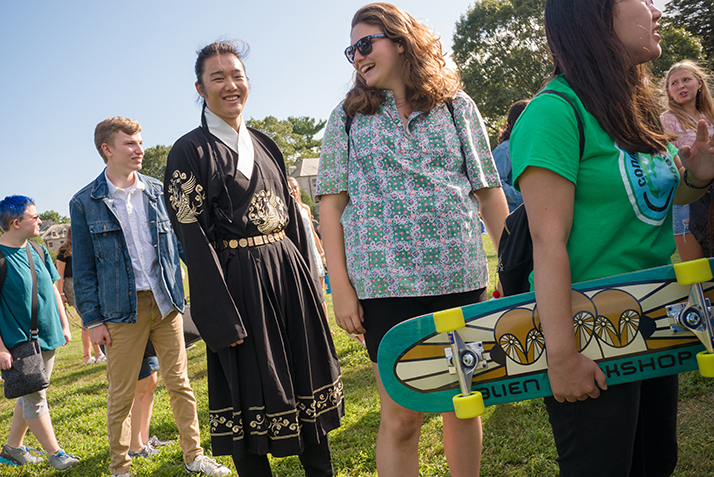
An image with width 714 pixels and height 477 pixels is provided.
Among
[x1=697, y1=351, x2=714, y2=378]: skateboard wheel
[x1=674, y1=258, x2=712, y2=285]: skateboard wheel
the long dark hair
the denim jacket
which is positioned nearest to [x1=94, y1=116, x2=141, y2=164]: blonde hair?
the denim jacket

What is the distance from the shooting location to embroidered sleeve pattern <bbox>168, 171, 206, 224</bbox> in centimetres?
232

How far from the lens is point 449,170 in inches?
75.4

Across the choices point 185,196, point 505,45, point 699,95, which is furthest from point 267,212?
point 505,45

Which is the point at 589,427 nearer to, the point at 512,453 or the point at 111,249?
the point at 512,453

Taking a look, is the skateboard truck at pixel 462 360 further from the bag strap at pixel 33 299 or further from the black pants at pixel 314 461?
the bag strap at pixel 33 299

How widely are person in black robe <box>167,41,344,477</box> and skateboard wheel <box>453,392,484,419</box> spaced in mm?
1138

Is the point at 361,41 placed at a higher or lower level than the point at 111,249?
higher

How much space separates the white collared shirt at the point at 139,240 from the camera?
3.26 m

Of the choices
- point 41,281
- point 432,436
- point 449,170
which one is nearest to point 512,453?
point 432,436

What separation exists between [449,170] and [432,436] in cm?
200

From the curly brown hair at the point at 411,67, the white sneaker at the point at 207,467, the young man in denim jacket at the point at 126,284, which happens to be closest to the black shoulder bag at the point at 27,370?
the young man in denim jacket at the point at 126,284

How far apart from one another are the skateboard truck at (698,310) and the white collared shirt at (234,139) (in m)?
1.89

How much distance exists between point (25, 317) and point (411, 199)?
3.50m

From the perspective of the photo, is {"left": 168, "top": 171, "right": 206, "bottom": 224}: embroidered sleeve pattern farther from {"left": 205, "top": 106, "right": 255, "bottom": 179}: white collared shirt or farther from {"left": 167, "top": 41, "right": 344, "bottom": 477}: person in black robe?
{"left": 205, "top": 106, "right": 255, "bottom": 179}: white collared shirt
